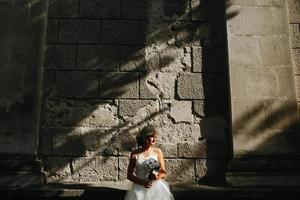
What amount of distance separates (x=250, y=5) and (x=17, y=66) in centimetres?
348

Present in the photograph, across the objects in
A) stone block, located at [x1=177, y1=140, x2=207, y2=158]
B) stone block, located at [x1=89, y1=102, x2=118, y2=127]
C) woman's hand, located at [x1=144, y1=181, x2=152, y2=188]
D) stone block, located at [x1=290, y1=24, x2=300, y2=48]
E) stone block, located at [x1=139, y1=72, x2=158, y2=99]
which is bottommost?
woman's hand, located at [x1=144, y1=181, x2=152, y2=188]

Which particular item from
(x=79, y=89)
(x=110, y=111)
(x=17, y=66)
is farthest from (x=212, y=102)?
(x=17, y=66)

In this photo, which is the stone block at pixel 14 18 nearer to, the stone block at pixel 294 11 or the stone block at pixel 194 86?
the stone block at pixel 194 86

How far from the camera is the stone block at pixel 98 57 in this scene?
248 inches

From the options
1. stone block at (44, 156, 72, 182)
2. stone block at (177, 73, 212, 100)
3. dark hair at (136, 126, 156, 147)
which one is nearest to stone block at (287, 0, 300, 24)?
stone block at (177, 73, 212, 100)

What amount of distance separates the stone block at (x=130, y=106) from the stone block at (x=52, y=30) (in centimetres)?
138

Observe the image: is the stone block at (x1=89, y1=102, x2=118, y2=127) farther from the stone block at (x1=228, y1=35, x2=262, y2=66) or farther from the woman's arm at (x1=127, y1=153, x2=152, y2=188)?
the stone block at (x1=228, y1=35, x2=262, y2=66)

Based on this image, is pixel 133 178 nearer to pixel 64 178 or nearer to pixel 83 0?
pixel 64 178

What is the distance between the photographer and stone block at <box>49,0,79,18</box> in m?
6.51

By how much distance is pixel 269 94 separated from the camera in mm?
6055

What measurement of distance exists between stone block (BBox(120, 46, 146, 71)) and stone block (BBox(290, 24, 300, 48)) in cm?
222

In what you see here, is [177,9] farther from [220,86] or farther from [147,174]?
[147,174]

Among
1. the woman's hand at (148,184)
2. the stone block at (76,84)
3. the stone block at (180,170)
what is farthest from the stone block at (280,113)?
the stone block at (76,84)

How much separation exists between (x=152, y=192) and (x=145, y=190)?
0.28 feet
